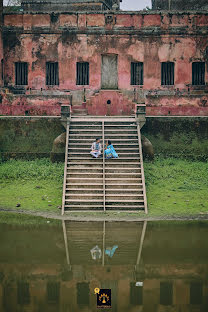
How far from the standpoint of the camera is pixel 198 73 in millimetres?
23047

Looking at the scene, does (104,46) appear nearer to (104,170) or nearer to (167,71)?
(167,71)

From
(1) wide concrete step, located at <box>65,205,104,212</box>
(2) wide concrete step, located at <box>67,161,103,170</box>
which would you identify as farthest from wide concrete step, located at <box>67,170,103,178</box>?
(1) wide concrete step, located at <box>65,205,104,212</box>

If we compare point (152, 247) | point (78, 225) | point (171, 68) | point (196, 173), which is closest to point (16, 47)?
point (171, 68)

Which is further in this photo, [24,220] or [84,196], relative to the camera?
[84,196]

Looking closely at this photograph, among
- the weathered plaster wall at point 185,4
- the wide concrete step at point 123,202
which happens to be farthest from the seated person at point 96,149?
the weathered plaster wall at point 185,4

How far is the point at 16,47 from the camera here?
22797 mm

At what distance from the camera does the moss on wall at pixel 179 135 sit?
60.0ft

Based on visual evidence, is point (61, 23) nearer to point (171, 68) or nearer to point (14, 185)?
point (171, 68)

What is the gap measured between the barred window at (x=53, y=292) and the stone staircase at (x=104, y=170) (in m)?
5.01

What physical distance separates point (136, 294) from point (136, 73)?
52.3 feet

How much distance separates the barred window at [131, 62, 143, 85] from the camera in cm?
2292

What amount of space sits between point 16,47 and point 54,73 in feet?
7.56
